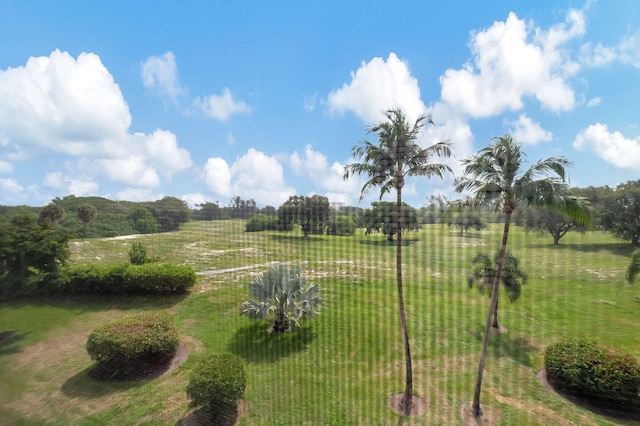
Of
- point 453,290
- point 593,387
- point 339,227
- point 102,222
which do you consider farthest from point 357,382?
point 102,222

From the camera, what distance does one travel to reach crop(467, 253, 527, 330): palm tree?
23.1 ft

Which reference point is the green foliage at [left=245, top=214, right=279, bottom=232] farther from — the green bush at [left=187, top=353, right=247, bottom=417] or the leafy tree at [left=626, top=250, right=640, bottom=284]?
the leafy tree at [left=626, top=250, right=640, bottom=284]

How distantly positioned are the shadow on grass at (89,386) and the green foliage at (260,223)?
30.1 ft

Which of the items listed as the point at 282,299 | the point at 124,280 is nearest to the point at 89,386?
the point at 282,299

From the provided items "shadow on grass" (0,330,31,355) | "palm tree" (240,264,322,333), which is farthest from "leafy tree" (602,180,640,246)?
"shadow on grass" (0,330,31,355)

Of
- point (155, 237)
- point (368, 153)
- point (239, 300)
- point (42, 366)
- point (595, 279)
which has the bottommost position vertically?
point (42, 366)

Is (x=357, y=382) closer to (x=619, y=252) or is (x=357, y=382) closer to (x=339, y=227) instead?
(x=339, y=227)

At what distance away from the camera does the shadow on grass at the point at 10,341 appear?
698 centimetres

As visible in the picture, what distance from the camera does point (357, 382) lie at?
209 inches

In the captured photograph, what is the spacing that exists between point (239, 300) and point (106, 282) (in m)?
4.66

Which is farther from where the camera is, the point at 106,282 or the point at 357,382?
the point at 106,282

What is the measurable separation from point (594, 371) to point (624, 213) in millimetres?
17820

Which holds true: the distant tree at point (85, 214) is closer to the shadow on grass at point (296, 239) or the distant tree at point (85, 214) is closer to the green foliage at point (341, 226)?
the shadow on grass at point (296, 239)

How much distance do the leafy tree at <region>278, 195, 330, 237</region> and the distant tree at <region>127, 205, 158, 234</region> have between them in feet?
22.3
